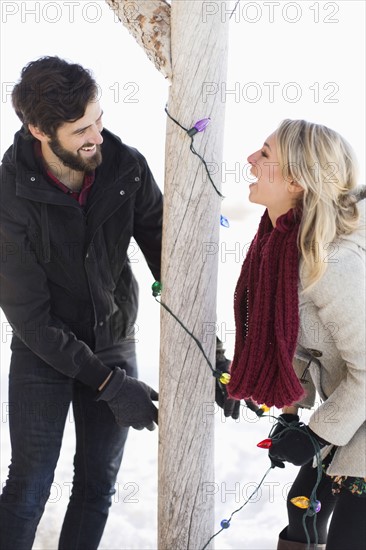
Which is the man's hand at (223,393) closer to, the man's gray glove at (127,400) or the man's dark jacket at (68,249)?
the man's gray glove at (127,400)

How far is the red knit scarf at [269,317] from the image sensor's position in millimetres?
1973

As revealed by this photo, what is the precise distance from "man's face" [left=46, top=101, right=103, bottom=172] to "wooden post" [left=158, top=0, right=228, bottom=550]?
24 cm

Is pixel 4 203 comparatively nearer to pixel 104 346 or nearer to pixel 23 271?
pixel 23 271

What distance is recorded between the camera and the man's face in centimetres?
227

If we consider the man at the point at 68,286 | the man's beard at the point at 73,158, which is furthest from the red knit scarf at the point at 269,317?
the man's beard at the point at 73,158

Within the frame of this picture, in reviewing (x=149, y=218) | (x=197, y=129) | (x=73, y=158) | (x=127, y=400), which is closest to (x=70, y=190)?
(x=73, y=158)

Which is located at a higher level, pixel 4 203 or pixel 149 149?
pixel 149 149

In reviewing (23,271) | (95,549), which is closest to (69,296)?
(23,271)

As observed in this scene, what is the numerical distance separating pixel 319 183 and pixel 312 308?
31 cm

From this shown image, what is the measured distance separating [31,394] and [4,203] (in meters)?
0.56

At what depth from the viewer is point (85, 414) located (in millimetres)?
2496

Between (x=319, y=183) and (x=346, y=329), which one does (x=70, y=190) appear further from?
(x=346, y=329)

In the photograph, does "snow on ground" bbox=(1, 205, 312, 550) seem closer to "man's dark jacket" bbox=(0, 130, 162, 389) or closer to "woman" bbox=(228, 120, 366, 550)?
"woman" bbox=(228, 120, 366, 550)

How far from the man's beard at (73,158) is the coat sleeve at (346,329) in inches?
30.7
